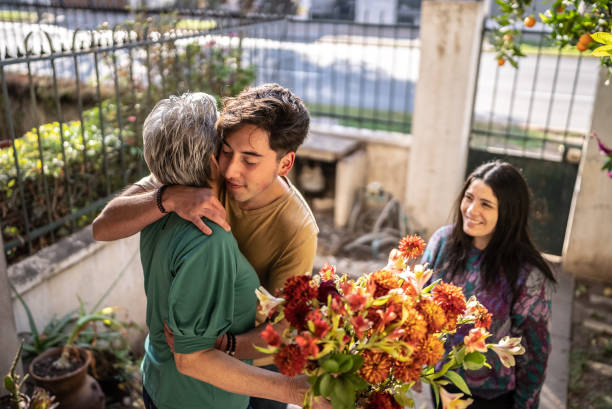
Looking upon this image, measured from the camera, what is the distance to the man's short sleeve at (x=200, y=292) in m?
1.38

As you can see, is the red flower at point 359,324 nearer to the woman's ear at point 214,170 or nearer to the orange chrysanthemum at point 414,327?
the orange chrysanthemum at point 414,327

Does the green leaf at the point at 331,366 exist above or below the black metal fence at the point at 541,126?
above

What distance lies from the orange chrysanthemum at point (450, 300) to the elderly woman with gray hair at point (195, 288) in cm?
36

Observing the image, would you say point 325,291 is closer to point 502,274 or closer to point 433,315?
point 433,315

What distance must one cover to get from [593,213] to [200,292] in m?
4.56

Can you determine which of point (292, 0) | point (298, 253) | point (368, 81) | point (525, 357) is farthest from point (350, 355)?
point (368, 81)

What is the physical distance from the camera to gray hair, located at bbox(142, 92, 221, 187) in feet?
4.73

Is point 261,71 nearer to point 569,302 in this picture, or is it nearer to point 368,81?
point 569,302

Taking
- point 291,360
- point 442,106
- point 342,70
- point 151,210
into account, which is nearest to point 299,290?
point 291,360

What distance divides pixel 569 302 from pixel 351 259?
205 centimetres

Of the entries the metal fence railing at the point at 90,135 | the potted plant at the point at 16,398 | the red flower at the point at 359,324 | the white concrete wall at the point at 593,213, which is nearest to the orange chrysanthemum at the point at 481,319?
the red flower at the point at 359,324

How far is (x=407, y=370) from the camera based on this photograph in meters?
1.14

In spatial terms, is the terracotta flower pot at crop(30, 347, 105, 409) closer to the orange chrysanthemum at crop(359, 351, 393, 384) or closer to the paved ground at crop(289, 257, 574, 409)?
the paved ground at crop(289, 257, 574, 409)

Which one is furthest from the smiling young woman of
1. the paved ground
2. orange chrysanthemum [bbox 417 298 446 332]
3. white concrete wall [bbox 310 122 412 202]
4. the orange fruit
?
white concrete wall [bbox 310 122 412 202]
